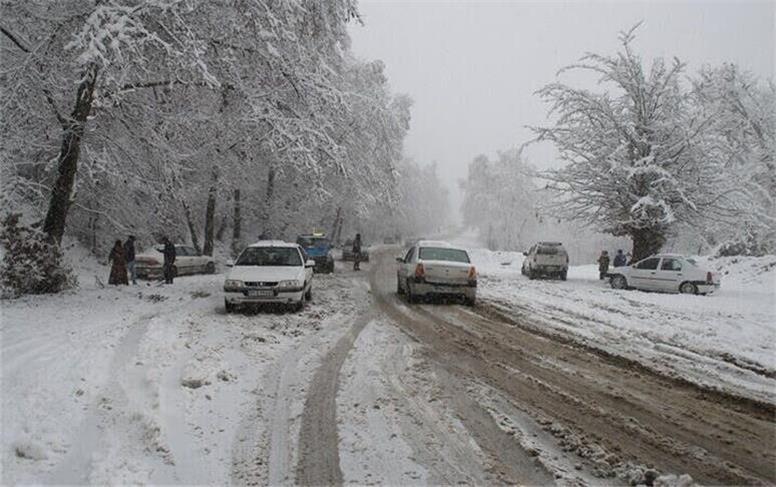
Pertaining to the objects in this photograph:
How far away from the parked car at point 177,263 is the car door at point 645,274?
58.2 feet

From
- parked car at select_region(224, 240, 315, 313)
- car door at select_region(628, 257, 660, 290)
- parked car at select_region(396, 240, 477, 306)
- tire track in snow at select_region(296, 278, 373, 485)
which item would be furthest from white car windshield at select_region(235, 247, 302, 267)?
car door at select_region(628, 257, 660, 290)

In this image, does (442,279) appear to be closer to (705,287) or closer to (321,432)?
(321,432)

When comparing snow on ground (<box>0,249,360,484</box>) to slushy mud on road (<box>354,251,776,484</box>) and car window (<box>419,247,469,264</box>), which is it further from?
car window (<box>419,247,469,264</box>)

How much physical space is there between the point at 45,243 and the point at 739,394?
13.4m

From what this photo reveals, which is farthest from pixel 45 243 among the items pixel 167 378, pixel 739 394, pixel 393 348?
pixel 739 394

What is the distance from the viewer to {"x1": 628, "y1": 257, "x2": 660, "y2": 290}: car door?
2042 centimetres

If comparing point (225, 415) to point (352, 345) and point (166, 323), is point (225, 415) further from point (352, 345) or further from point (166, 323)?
point (166, 323)

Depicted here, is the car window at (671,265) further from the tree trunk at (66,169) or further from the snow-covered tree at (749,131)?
the tree trunk at (66,169)

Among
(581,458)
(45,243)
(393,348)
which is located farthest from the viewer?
(45,243)

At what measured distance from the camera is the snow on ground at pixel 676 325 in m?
→ 8.09

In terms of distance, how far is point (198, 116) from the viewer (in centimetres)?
1407

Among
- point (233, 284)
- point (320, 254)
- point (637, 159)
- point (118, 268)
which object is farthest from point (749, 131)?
point (118, 268)

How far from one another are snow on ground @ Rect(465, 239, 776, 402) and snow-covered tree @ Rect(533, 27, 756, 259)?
12.9 feet

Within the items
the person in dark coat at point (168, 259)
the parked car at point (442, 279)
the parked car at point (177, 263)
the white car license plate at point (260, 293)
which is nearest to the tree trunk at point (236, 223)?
the parked car at point (177, 263)
